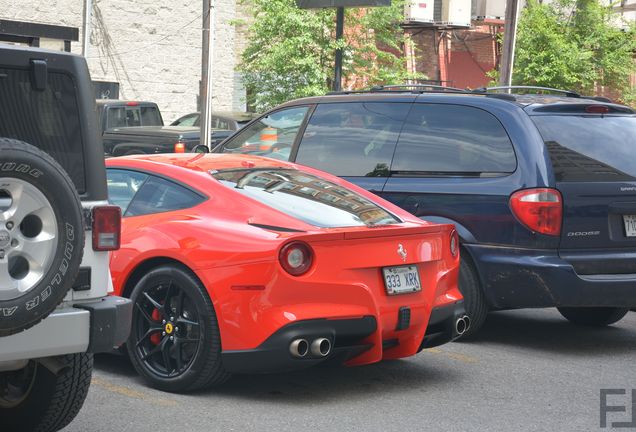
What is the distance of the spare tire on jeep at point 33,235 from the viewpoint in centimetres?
446

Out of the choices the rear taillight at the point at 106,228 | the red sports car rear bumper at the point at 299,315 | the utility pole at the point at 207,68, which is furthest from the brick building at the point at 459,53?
the rear taillight at the point at 106,228

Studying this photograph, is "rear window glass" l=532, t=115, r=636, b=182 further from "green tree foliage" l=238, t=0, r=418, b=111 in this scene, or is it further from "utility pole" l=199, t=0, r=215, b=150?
"green tree foliage" l=238, t=0, r=418, b=111

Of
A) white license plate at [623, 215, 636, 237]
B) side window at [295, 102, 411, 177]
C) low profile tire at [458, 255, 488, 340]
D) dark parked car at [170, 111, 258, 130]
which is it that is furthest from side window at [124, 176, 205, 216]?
dark parked car at [170, 111, 258, 130]

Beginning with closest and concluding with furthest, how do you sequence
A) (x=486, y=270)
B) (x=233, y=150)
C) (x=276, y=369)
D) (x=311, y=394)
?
(x=276, y=369), (x=311, y=394), (x=486, y=270), (x=233, y=150)

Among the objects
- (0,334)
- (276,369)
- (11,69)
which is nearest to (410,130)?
(276,369)

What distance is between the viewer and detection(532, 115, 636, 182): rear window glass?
8125 millimetres

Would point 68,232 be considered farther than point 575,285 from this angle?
No

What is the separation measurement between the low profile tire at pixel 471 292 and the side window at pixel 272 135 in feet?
6.61

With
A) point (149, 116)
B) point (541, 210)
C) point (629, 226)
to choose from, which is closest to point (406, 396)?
point (541, 210)

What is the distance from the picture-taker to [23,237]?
4.54 metres

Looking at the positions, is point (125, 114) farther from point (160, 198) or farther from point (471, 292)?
point (160, 198)

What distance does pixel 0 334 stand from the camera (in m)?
4.46

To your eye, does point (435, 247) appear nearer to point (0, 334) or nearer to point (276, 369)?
point (276, 369)

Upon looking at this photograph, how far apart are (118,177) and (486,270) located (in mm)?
2728
